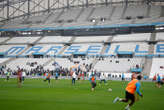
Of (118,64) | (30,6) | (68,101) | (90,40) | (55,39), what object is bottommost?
(68,101)

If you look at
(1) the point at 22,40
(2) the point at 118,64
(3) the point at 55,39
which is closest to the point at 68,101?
(2) the point at 118,64

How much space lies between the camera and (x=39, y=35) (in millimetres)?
82062

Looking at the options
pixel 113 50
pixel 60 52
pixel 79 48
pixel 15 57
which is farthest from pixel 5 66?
pixel 113 50

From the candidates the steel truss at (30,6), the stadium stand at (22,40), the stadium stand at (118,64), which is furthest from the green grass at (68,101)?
the steel truss at (30,6)

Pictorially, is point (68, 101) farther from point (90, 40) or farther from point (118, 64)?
point (90, 40)

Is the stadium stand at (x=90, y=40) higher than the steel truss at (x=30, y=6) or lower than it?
lower

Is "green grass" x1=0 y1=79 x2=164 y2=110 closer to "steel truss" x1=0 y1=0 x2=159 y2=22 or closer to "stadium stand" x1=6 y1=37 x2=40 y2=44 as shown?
"stadium stand" x1=6 y1=37 x2=40 y2=44

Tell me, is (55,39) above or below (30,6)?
below

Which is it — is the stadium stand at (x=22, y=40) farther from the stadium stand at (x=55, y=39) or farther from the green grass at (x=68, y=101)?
the green grass at (x=68, y=101)

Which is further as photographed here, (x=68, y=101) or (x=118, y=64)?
(x=118, y=64)

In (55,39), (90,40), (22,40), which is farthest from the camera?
(22,40)

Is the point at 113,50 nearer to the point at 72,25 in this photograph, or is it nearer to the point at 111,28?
the point at 111,28

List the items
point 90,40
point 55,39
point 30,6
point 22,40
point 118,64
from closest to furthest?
point 118,64 < point 90,40 < point 55,39 < point 22,40 < point 30,6

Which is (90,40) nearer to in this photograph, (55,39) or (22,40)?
(55,39)
